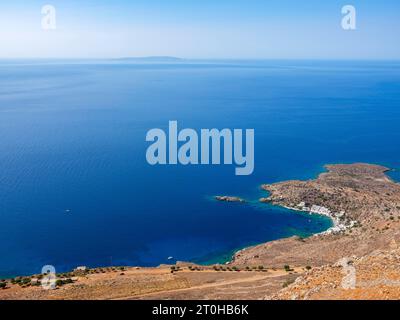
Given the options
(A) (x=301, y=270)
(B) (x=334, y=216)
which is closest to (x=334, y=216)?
(B) (x=334, y=216)

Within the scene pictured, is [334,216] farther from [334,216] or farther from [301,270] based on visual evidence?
[301,270]

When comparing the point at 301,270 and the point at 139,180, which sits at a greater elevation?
the point at 139,180

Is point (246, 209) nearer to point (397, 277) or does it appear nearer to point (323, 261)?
point (323, 261)

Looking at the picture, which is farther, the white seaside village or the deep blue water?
the white seaside village

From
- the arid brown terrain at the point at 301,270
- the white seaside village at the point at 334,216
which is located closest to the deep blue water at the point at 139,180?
the white seaside village at the point at 334,216

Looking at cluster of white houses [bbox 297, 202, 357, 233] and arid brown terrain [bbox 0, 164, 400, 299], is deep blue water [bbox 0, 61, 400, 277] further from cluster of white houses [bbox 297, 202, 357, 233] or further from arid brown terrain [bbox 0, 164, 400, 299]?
arid brown terrain [bbox 0, 164, 400, 299]

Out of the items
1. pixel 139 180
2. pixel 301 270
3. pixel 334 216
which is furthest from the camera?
pixel 139 180

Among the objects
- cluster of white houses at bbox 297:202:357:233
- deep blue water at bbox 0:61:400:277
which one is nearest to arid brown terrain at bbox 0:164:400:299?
cluster of white houses at bbox 297:202:357:233

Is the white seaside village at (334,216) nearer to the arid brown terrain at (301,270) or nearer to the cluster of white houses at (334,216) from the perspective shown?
the cluster of white houses at (334,216)
